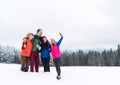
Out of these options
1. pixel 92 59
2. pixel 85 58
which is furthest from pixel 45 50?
pixel 85 58

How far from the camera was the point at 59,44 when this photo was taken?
1728 cm

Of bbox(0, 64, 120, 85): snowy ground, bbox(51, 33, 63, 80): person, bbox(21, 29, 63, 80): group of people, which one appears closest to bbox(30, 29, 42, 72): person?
bbox(21, 29, 63, 80): group of people

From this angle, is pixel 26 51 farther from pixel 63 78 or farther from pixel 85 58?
pixel 85 58

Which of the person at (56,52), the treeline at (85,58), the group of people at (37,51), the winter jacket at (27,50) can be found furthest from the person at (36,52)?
the treeline at (85,58)

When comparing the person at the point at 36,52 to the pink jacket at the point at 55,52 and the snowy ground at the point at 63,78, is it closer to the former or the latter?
the snowy ground at the point at 63,78

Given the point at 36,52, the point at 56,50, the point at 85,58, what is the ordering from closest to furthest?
1. the point at 56,50
2. the point at 36,52
3. the point at 85,58

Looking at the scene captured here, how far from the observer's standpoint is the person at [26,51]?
56.4 ft

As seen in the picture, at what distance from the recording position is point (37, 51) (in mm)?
17453

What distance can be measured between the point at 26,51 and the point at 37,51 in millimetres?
565

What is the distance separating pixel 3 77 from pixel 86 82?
13.0ft

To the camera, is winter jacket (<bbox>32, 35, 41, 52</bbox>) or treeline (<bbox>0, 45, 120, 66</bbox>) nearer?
winter jacket (<bbox>32, 35, 41, 52</bbox>)

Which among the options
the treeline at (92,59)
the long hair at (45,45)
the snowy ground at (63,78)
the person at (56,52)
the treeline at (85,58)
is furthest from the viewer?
the treeline at (92,59)

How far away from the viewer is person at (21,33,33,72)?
17188 mm

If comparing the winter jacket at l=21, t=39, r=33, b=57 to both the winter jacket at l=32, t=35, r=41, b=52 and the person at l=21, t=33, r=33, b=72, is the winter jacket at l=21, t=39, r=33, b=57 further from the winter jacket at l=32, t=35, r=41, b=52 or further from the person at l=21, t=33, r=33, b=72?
the winter jacket at l=32, t=35, r=41, b=52
